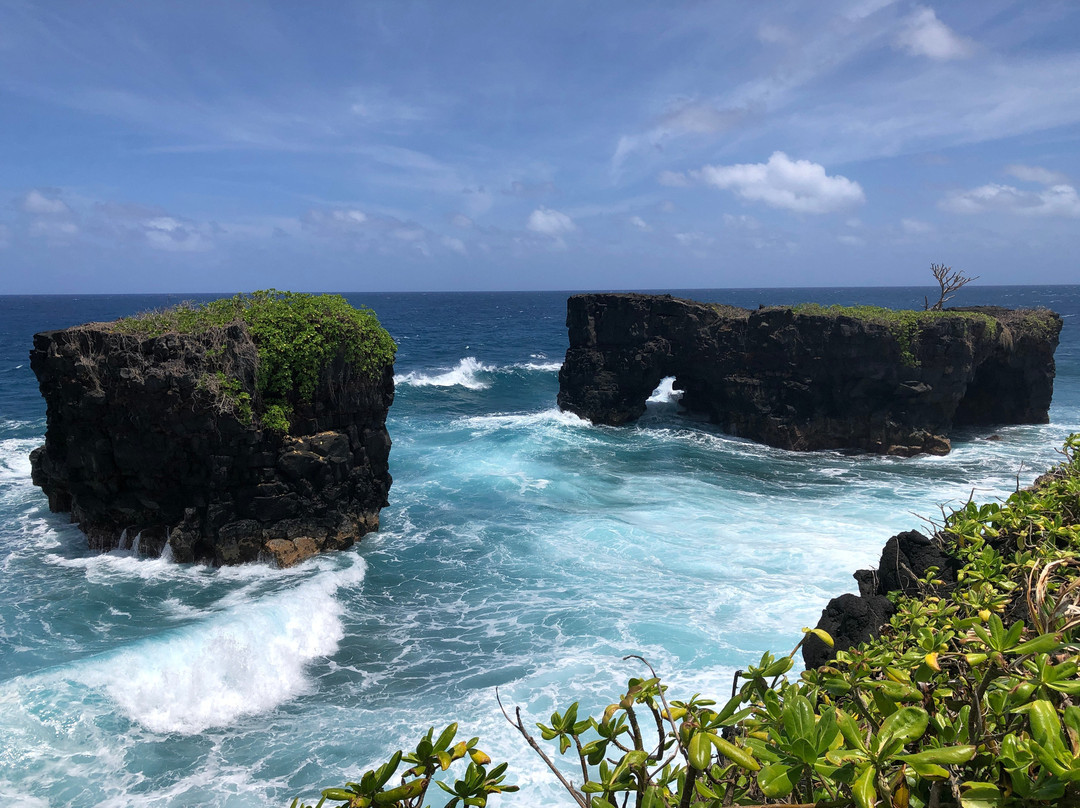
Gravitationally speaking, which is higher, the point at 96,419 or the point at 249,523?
the point at 96,419

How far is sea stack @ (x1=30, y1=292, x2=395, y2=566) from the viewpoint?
12.8 m

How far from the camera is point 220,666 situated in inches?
403

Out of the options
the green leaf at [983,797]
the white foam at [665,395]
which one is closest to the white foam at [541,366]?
the white foam at [665,395]

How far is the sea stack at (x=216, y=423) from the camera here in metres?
12.8

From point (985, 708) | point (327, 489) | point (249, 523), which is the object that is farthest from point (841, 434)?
point (985, 708)

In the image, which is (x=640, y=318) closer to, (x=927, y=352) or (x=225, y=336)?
(x=927, y=352)

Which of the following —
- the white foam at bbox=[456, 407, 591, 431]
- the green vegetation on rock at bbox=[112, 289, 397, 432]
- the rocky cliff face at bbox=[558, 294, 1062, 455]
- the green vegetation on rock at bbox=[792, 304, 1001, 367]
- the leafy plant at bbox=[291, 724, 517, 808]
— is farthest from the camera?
the white foam at bbox=[456, 407, 591, 431]

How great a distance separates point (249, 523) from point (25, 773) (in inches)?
234

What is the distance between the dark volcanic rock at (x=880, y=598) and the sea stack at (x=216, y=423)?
10793 mm

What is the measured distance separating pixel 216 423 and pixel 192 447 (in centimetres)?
82

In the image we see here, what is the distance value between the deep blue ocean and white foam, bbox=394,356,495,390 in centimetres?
1844

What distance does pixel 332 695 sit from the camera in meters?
9.95

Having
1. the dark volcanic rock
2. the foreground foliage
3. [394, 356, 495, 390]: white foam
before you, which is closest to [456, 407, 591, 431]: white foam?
[394, 356, 495, 390]: white foam

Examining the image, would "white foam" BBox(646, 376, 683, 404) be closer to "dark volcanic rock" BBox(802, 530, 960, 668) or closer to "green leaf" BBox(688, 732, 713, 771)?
"dark volcanic rock" BBox(802, 530, 960, 668)
